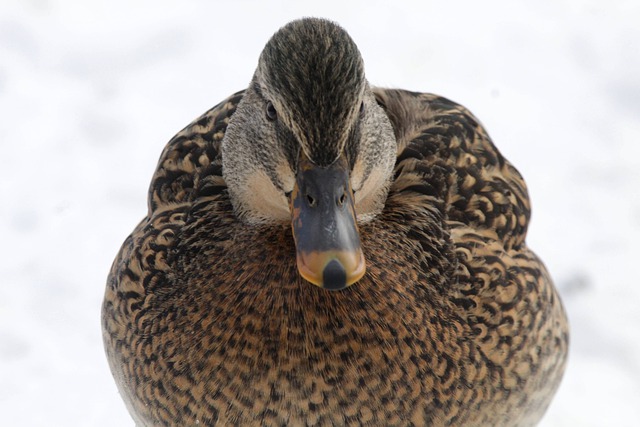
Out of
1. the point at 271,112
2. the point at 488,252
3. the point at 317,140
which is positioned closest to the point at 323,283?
the point at 317,140

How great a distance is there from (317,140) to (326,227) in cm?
20

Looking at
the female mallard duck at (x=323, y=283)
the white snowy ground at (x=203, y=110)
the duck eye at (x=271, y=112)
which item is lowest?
the female mallard duck at (x=323, y=283)

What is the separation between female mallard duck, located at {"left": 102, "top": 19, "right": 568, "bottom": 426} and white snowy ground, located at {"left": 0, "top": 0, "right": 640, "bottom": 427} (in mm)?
1040

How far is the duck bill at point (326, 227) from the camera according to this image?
2082mm

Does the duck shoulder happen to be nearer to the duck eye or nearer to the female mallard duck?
the female mallard duck

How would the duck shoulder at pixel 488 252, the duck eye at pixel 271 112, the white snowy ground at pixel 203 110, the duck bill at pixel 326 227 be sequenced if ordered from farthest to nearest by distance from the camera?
the white snowy ground at pixel 203 110 < the duck shoulder at pixel 488 252 < the duck eye at pixel 271 112 < the duck bill at pixel 326 227

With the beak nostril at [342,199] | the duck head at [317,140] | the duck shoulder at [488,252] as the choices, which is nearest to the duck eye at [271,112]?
the duck head at [317,140]

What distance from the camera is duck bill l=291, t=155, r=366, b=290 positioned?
2.08 m

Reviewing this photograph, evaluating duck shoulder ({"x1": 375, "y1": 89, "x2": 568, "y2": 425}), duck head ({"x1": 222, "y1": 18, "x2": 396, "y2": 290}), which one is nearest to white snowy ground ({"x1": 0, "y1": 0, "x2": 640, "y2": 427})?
duck shoulder ({"x1": 375, "y1": 89, "x2": 568, "y2": 425})


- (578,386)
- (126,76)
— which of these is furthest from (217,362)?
(126,76)

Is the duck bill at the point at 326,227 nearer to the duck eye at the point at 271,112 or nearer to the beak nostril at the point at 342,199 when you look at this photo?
the beak nostril at the point at 342,199

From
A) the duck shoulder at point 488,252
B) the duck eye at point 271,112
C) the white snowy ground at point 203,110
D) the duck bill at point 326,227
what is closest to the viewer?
the duck bill at point 326,227

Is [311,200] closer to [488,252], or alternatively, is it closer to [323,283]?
[323,283]

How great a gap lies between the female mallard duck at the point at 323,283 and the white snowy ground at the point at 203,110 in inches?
41.0
